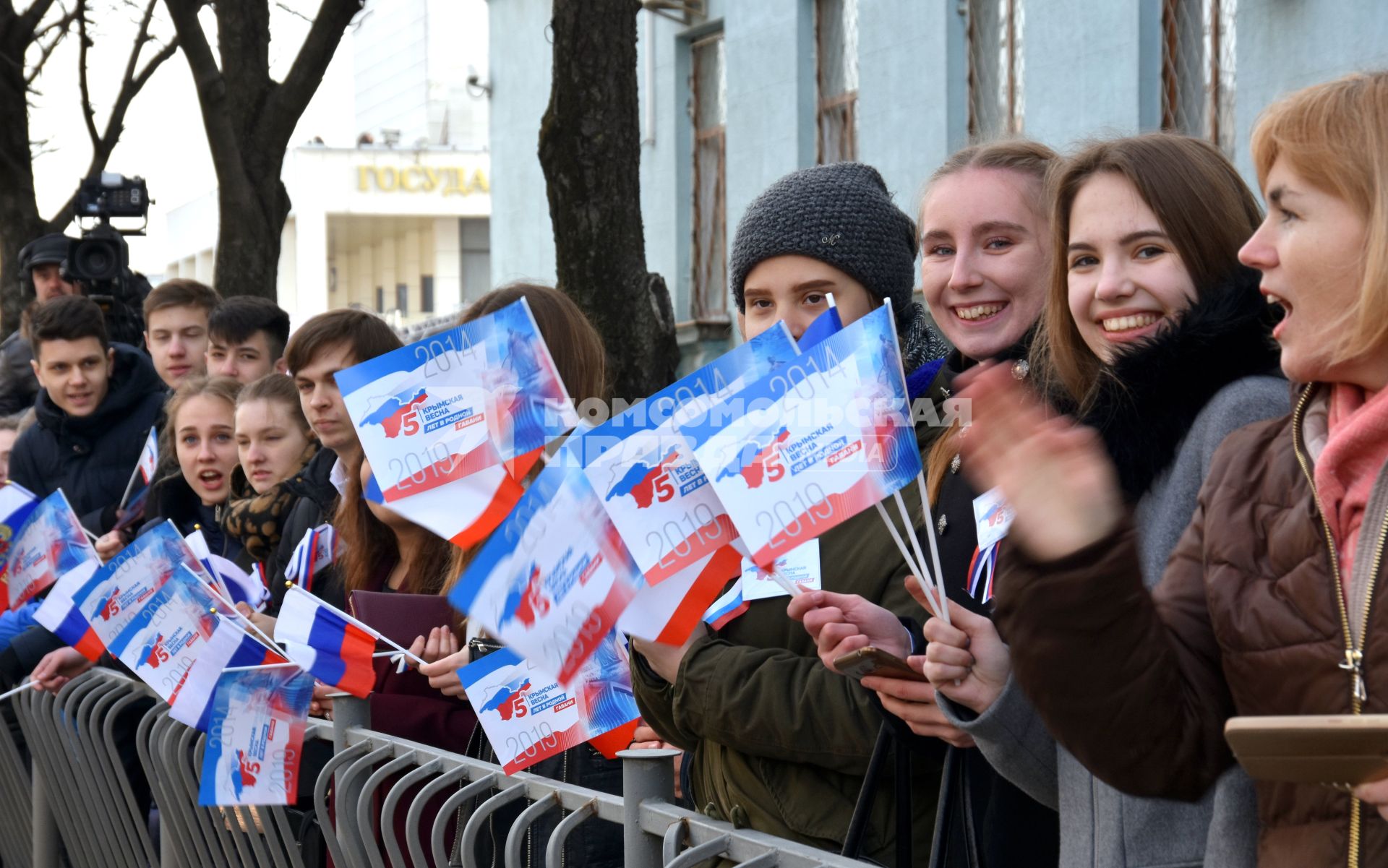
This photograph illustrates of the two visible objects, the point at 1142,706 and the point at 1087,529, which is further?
the point at 1142,706

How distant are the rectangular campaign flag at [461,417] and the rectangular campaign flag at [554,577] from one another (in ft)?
1.88

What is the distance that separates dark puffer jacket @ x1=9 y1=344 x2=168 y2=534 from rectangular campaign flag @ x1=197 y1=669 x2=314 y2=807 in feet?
10.4

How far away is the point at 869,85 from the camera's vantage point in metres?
13.9

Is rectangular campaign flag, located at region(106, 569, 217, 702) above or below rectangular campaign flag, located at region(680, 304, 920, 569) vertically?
below

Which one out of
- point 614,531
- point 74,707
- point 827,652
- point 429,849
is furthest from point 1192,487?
point 74,707

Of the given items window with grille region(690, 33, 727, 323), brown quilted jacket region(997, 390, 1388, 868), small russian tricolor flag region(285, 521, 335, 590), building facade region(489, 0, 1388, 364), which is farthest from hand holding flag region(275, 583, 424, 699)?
window with grille region(690, 33, 727, 323)

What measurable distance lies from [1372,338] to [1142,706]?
1.56ft

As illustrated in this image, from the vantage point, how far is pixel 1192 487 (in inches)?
86.6

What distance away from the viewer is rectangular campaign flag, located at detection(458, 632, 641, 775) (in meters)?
3.10

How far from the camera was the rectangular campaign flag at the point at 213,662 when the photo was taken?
4.05 metres

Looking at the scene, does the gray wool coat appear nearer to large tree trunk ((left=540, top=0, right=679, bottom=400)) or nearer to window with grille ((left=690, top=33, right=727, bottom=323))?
large tree trunk ((left=540, top=0, right=679, bottom=400))

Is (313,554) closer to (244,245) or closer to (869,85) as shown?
(244,245)

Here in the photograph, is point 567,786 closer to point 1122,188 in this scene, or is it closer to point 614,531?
point 614,531

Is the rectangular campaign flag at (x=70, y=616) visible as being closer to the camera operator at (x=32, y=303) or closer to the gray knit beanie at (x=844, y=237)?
the gray knit beanie at (x=844, y=237)
